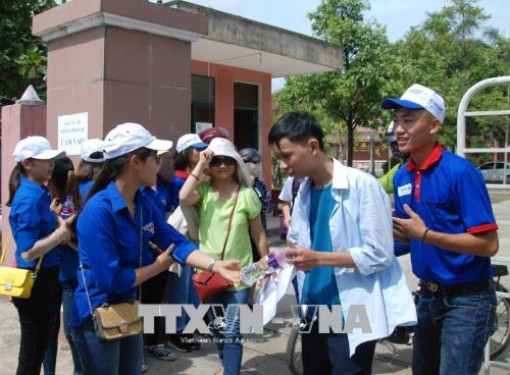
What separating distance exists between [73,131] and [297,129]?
2.97 m

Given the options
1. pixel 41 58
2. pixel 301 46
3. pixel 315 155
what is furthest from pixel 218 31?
pixel 315 155

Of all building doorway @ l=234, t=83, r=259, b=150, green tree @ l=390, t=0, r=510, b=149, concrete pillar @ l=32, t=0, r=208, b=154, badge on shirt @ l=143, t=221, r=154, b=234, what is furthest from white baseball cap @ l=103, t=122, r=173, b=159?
green tree @ l=390, t=0, r=510, b=149

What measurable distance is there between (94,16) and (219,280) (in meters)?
2.54

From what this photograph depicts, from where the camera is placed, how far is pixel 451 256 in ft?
8.20

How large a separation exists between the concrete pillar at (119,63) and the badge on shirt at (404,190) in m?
2.60

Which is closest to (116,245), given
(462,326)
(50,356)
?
(462,326)

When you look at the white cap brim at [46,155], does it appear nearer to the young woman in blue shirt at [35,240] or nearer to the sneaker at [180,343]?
the young woman in blue shirt at [35,240]

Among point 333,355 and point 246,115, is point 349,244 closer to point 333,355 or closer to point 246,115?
point 333,355

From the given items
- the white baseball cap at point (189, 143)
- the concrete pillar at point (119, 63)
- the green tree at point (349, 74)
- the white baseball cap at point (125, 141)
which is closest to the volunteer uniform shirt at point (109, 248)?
the white baseball cap at point (125, 141)

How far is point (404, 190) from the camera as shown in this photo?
272 centimetres

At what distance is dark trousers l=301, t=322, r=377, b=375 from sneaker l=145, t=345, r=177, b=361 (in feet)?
6.89

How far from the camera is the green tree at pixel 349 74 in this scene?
49.0 feet

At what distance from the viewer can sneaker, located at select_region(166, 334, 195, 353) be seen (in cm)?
465

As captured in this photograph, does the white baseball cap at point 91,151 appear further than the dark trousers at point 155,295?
No
